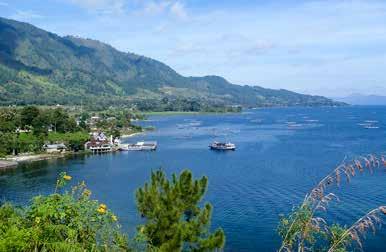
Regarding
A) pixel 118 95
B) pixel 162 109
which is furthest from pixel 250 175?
pixel 118 95

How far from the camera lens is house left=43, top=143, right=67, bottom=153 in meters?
52.8

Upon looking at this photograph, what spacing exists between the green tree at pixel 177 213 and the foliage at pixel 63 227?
5700mm

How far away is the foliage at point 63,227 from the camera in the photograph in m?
4.62

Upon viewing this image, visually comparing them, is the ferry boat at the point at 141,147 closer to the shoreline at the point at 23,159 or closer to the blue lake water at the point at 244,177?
the blue lake water at the point at 244,177

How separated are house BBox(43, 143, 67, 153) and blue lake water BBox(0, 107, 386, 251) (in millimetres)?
3870

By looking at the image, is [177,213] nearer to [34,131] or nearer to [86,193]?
[86,193]

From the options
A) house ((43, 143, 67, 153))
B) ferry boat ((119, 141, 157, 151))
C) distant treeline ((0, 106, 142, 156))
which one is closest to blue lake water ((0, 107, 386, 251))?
ferry boat ((119, 141, 157, 151))

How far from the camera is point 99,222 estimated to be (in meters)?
5.17

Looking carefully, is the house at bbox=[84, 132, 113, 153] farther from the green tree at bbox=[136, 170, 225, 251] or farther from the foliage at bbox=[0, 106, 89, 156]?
the green tree at bbox=[136, 170, 225, 251]

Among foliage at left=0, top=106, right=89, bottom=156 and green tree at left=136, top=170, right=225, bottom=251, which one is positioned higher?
green tree at left=136, top=170, right=225, bottom=251

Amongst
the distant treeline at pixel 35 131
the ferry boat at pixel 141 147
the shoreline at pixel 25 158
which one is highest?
the distant treeline at pixel 35 131

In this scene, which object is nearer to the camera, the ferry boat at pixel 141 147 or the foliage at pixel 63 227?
the foliage at pixel 63 227

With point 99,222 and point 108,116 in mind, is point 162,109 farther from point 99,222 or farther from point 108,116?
point 99,222

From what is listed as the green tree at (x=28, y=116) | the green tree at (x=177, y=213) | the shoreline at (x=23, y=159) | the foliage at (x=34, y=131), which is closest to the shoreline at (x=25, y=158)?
the shoreline at (x=23, y=159)
